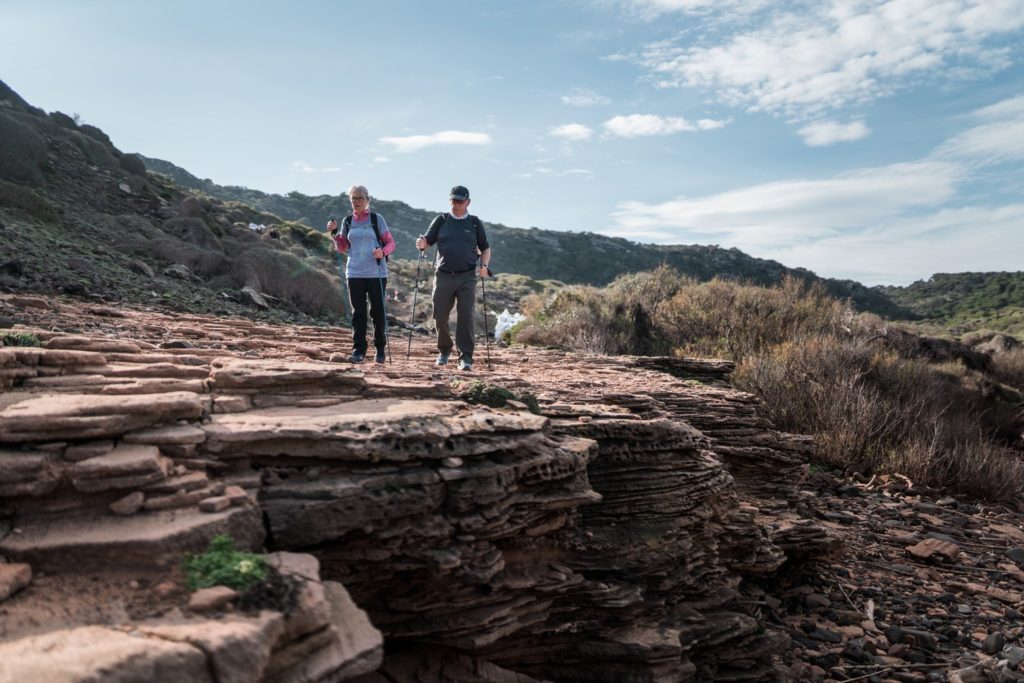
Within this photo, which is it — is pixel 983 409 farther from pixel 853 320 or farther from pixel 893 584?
pixel 893 584

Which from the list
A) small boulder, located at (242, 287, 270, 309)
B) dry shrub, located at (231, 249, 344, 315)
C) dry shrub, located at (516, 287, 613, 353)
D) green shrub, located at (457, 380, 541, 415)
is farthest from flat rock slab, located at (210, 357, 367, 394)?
dry shrub, located at (231, 249, 344, 315)

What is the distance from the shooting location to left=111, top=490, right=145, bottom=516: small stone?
359 centimetres

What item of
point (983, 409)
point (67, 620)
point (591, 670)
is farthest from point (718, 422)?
point (983, 409)

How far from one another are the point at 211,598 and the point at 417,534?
169 centimetres

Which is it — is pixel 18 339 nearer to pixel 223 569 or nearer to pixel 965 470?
pixel 223 569

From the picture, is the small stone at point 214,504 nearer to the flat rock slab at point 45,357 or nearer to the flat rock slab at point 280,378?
the flat rock slab at point 280,378

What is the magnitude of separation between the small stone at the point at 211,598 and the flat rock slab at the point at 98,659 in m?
0.28

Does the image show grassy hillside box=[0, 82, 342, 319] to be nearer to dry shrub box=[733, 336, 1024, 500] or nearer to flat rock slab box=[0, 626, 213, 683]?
flat rock slab box=[0, 626, 213, 683]

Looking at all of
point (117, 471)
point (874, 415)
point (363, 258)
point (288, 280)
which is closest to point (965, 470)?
point (874, 415)

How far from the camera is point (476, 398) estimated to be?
615 centimetres

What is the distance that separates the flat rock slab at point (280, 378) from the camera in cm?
503

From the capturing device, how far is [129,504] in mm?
3600

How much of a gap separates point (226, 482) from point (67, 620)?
1.18 m

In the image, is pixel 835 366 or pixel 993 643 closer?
pixel 993 643
